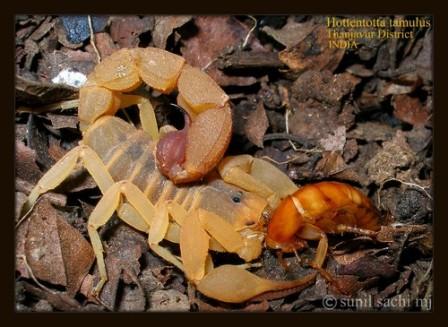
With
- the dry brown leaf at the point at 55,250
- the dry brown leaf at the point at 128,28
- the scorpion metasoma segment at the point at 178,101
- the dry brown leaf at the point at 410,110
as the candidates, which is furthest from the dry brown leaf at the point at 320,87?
the dry brown leaf at the point at 55,250

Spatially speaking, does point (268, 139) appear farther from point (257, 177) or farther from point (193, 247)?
point (193, 247)

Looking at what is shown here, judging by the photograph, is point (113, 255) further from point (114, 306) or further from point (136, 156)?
point (136, 156)

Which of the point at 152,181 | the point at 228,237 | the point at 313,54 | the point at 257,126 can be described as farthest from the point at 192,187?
the point at 313,54

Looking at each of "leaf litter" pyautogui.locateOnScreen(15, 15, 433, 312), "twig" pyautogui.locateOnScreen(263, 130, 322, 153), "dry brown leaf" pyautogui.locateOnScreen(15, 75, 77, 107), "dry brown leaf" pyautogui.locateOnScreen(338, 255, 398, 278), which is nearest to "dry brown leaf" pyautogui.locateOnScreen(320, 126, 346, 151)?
"leaf litter" pyautogui.locateOnScreen(15, 15, 433, 312)

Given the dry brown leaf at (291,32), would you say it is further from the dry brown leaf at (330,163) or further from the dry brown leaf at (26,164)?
the dry brown leaf at (26,164)

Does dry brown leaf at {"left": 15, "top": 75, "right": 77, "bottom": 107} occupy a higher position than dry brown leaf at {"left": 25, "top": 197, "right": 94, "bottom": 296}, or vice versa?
dry brown leaf at {"left": 15, "top": 75, "right": 77, "bottom": 107}

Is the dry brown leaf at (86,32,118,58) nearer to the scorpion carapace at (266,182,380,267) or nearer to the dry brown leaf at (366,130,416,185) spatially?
the scorpion carapace at (266,182,380,267)

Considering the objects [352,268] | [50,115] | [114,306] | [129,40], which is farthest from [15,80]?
[352,268]
